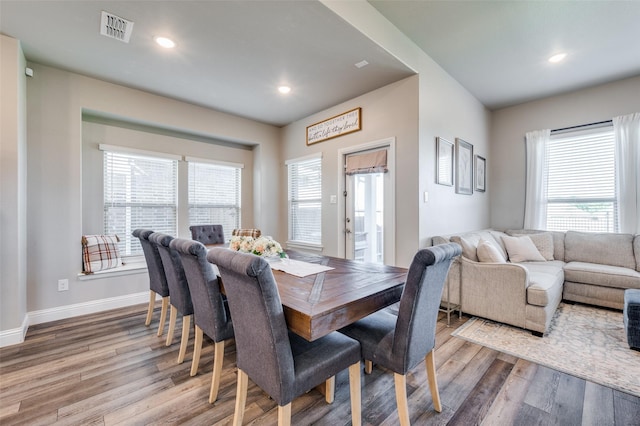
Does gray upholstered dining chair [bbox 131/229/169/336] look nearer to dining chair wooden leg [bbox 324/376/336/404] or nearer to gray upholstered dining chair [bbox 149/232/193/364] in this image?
gray upholstered dining chair [bbox 149/232/193/364]

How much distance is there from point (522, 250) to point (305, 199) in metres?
3.23

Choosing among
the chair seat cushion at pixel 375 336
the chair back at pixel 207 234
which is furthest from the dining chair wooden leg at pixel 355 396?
the chair back at pixel 207 234

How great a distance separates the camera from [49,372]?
1.98 metres

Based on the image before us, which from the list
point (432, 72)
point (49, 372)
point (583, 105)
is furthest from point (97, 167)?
point (583, 105)

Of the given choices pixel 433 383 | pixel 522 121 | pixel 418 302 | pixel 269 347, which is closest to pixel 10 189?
pixel 269 347

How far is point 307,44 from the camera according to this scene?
8.10ft

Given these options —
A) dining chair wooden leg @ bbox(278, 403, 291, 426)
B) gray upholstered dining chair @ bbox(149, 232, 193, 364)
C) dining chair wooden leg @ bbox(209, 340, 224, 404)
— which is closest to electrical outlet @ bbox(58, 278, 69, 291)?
gray upholstered dining chair @ bbox(149, 232, 193, 364)

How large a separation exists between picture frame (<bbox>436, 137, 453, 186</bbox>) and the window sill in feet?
12.9

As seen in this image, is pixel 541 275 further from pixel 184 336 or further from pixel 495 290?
pixel 184 336

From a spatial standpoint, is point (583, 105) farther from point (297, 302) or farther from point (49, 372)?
point (49, 372)

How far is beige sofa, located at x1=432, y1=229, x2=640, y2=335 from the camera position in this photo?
2.57 m

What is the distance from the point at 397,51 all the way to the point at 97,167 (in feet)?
12.4

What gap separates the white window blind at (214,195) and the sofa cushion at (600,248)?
507cm

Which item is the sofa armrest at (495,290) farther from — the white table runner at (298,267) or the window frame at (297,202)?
the window frame at (297,202)
